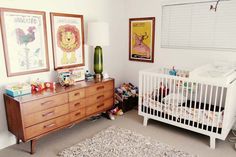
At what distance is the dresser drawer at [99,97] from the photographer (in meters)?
2.83

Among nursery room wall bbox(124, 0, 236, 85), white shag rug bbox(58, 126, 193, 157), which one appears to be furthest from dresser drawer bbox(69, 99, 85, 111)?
nursery room wall bbox(124, 0, 236, 85)

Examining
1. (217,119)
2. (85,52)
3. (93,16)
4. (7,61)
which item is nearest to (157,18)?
(93,16)

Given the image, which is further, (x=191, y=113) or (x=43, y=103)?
(x=191, y=113)

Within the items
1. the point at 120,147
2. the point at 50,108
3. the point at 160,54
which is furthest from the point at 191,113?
the point at 50,108

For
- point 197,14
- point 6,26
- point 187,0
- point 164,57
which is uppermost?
point 187,0

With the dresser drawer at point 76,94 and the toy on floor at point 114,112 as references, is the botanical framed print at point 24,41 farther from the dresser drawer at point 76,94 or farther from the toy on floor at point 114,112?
the toy on floor at point 114,112

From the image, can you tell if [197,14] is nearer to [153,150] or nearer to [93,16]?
[93,16]

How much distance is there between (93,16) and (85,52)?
608 mm

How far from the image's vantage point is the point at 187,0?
117 inches

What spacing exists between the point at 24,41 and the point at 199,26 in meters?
2.45

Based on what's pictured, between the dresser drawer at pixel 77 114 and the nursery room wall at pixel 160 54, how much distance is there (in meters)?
1.46

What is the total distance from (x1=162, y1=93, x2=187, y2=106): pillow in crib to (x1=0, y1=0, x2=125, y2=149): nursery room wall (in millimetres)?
1339

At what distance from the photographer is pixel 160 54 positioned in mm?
3438

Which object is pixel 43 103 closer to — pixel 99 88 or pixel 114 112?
pixel 99 88
